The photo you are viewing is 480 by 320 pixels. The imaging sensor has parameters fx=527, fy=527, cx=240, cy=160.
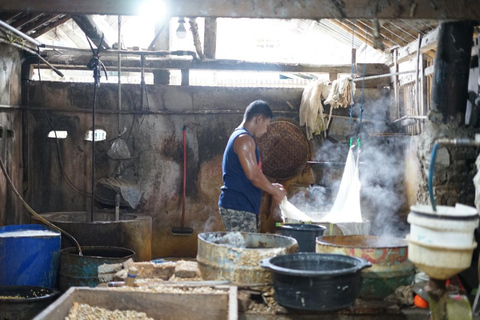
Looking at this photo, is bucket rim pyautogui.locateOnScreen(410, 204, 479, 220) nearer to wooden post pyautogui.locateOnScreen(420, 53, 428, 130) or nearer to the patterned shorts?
the patterned shorts

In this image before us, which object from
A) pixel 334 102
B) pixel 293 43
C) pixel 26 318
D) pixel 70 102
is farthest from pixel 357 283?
pixel 293 43

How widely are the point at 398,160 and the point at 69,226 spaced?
5.52 meters

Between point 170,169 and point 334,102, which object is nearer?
point 334,102

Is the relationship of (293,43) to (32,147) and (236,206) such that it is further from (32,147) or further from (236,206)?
(236,206)

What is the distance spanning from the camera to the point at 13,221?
855 cm

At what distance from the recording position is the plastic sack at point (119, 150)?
9.18 meters

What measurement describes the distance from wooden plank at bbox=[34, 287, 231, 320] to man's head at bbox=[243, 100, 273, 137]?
95.5 inches

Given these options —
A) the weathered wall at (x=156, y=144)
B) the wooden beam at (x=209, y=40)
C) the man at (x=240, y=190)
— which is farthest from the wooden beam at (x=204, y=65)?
the man at (x=240, y=190)

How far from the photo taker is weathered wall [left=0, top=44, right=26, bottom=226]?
8258 millimetres

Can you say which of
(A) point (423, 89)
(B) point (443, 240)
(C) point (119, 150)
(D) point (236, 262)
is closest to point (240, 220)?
(D) point (236, 262)

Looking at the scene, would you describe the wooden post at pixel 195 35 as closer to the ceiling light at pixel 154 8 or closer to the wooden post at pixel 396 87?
the ceiling light at pixel 154 8

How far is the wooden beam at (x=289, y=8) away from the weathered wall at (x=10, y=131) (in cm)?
378

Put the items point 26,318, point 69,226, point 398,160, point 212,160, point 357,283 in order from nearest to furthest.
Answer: point 357,283 → point 26,318 → point 69,226 → point 398,160 → point 212,160

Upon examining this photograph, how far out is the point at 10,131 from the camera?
870 cm
